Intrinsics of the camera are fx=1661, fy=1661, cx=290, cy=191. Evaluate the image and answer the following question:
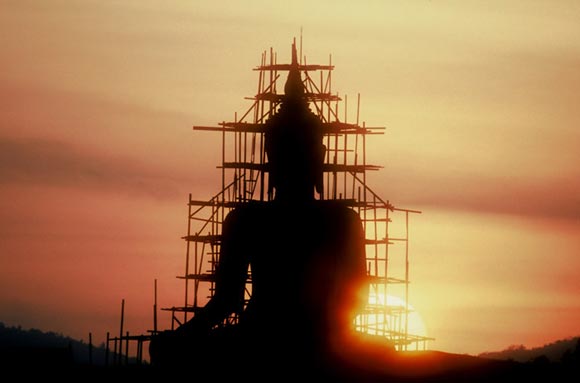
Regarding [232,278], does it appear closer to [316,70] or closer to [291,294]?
[291,294]

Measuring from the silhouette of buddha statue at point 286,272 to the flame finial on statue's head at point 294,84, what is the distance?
860 millimetres

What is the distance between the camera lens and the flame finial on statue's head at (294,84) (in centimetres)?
7000

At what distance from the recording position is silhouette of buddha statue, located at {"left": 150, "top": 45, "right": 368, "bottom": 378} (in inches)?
2594

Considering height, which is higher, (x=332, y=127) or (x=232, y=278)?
(x=332, y=127)

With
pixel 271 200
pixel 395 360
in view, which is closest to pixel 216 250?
pixel 271 200

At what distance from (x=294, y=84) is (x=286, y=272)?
27.2 feet

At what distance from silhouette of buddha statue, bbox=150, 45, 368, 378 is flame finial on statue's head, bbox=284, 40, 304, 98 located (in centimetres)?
86

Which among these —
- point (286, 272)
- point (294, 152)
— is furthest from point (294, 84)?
point (286, 272)

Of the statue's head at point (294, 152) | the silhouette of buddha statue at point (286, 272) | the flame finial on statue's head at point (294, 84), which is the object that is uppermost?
the flame finial on statue's head at point (294, 84)

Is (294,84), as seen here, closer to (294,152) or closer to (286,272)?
(294,152)

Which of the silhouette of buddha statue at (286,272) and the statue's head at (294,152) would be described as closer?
the silhouette of buddha statue at (286,272)

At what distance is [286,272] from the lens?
6750cm

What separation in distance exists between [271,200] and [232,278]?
3767 millimetres

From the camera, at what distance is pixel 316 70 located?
73.1m
